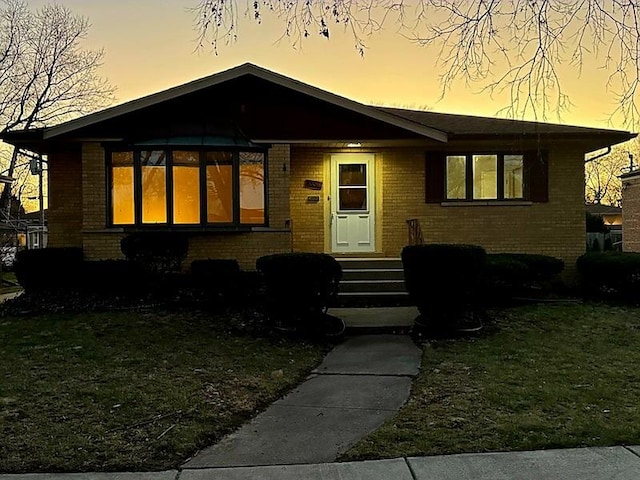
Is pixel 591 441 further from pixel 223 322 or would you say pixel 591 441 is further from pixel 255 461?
pixel 223 322

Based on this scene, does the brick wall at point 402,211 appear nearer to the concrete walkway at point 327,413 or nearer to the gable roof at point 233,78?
the gable roof at point 233,78

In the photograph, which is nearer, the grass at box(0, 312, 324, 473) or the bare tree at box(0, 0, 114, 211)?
the grass at box(0, 312, 324, 473)

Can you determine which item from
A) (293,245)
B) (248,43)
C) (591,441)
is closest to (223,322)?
(293,245)

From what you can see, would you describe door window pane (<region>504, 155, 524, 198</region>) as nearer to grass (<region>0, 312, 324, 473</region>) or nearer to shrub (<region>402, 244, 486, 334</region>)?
shrub (<region>402, 244, 486, 334</region>)

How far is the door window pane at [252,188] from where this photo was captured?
12523 mm

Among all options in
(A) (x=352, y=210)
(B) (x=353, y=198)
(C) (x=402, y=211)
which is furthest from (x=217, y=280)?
(C) (x=402, y=211)

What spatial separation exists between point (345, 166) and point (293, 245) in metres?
2.24

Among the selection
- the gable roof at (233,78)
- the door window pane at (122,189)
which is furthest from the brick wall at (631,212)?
the door window pane at (122,189)

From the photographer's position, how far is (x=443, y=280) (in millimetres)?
9172

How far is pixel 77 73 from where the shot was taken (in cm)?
3469

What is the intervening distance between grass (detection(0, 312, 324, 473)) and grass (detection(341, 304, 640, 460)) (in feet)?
4.99

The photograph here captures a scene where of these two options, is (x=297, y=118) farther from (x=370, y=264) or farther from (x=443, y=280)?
(x=443, y=280)

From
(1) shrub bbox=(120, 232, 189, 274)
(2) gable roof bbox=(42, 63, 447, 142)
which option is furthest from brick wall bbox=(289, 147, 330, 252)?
(1) shrub bbox=(120, 232, 189, 274)

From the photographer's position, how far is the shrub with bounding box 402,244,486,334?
916cm
